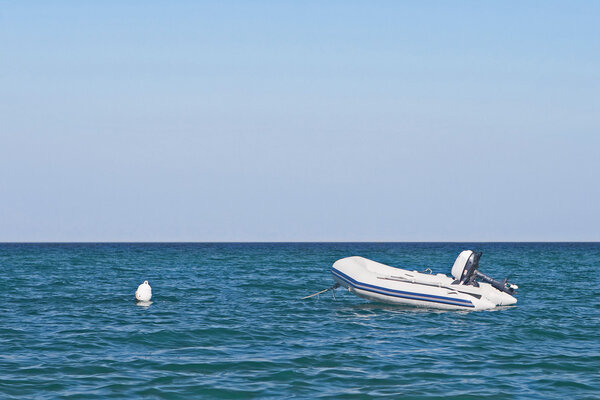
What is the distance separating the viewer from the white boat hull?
70.1ft

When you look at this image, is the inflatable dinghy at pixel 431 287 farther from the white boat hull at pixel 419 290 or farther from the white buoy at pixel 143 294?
the white buoy at pixel 143 294

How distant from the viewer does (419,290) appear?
2166 cm

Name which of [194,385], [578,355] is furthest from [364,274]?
[194,385]

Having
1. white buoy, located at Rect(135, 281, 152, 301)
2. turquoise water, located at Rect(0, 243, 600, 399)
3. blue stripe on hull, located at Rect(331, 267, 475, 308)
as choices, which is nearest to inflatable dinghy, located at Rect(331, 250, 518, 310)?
blue stripe on hull, located at Rect(331, 267, 475, 308)

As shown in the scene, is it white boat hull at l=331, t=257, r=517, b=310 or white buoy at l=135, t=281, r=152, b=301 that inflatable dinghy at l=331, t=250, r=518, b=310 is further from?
white buoy at l=135, t=281, r=152, b=301

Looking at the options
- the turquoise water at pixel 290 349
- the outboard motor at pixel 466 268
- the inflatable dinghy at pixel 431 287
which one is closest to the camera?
the turquoise water at pixel 290 349

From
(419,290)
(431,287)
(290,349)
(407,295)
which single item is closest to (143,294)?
(407,295)

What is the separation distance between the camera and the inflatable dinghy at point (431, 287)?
21.4 meters

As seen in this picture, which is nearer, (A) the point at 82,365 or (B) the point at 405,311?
(A) the point at 82,365

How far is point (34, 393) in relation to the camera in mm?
10969

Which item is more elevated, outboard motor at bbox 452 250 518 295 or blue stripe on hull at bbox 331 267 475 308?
outboard motor at bbox 452 250 518 295

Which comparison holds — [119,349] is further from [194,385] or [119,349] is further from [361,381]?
[361,381]

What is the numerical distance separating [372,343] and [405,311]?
5682 millimetres

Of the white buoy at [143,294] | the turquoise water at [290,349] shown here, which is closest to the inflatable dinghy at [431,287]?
the turquoise water at [290,349]
